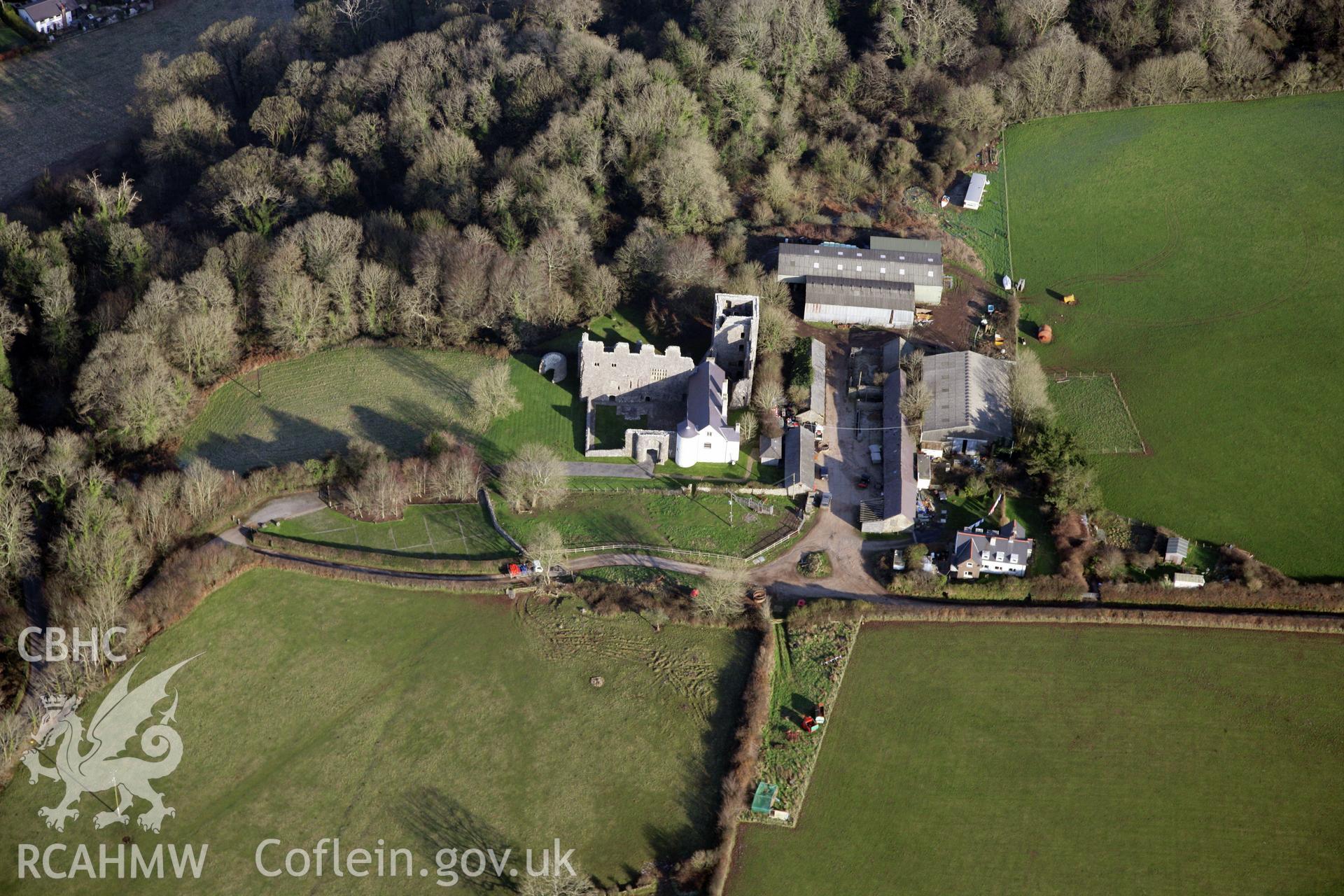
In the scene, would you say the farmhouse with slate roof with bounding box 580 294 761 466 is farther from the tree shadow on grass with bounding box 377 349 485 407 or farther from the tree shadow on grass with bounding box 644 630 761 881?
the tree shadow on grass with bounding box 644 630 761 881

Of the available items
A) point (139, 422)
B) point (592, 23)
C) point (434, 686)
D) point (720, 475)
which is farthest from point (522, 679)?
point (592, 23)

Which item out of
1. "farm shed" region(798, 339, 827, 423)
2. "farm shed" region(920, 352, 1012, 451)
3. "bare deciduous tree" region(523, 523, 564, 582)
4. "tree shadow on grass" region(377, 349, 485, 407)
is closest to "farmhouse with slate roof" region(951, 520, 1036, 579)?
"farm shed" region(920, 352, 1012, 451)

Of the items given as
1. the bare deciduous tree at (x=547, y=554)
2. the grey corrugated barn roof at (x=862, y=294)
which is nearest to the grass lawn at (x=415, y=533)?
the bare deciduous tree at (x=547, y=554)

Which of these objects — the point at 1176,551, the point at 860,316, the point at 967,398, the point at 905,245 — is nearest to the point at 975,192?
the point at 905,245

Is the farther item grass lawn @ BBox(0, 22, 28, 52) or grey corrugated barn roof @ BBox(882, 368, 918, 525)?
grass lawn @ BBox(0, 22, 28, 52)

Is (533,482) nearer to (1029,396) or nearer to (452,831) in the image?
(452,831)

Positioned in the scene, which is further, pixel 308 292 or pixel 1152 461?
pixel 308 292

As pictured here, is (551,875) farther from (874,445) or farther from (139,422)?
(139,422)
